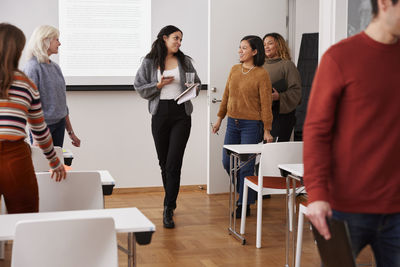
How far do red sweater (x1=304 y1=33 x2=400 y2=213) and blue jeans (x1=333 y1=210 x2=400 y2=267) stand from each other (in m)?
0.03

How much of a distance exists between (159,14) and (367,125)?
4949mm

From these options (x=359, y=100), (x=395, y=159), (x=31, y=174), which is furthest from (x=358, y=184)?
(x=31, y=174)

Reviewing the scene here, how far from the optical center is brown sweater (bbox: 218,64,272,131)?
4949 mm

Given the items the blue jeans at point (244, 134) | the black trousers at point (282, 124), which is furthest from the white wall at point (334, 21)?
the black trousers at point (282, 124)

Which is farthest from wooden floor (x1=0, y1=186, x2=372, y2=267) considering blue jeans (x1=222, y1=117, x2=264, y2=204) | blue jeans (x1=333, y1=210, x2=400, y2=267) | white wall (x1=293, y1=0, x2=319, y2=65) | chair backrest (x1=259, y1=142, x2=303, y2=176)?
blue jeans (x1=333, y1=210, x2=400, y2=267)

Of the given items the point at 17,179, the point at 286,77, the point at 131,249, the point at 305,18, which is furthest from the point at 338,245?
→ the point at 305,18

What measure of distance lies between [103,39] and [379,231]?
197 inches

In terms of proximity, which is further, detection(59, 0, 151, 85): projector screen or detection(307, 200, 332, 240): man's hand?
detection(59, 0, 151, 85): projector screen

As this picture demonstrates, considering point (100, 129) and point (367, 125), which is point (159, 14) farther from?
point (367, 125)

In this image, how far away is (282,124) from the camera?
19.6 feet

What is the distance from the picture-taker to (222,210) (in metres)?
5.62

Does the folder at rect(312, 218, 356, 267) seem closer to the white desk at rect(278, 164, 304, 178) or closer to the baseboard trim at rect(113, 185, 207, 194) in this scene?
the white desk at rect(278, 164, 304, 178)

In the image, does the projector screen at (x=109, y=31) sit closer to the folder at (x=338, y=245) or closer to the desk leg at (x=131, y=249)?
the desk leg at (x=131, y=249)

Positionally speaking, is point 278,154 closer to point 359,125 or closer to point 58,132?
point 58,132
